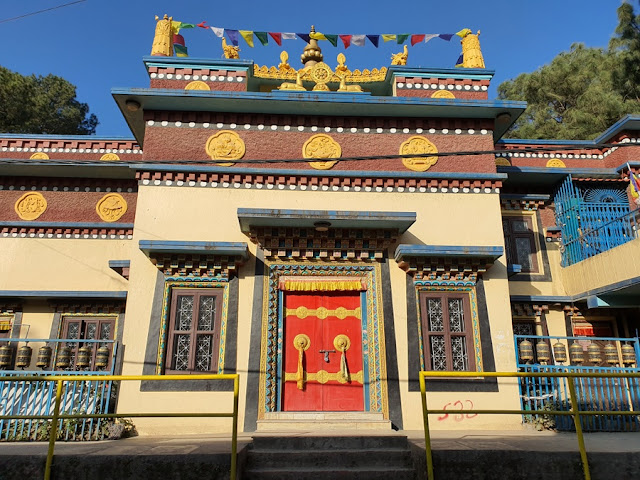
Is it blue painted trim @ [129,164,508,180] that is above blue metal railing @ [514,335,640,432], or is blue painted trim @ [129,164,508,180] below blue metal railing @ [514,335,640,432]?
above

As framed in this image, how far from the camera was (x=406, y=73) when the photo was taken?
12477 mm

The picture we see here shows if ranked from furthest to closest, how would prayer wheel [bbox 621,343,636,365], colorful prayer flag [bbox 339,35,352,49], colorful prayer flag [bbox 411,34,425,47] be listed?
1. colorful prayer flag [bbox 339,35,352,49]
2. colorful prayer flag [bbox 411,34,425,47]
3. prayer wheel [bbox 621,343,636,365]

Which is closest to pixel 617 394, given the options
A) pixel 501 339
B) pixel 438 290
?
pixel 501 339

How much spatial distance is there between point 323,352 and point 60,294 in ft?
22.7

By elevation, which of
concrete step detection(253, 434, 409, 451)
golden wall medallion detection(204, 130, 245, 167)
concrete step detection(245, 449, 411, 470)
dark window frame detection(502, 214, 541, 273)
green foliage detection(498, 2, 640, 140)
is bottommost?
concrete step detection(245, 449, 411, 470)

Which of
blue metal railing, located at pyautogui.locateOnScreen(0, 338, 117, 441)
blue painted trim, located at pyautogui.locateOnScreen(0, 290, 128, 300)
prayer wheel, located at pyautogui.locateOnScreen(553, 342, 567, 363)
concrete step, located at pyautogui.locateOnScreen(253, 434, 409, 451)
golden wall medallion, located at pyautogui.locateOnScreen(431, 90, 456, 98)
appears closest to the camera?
concrete step, located at pyautogui.locateOnScreen(253, 434, 409, 451)

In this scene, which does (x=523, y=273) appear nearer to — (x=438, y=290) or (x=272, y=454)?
(x=438, y=290)

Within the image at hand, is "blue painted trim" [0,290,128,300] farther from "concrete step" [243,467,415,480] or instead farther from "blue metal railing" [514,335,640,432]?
"blue metal railing" [514,335,640,432]

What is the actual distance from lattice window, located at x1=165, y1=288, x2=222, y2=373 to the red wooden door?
142 centimetres

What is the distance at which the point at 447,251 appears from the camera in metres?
10.0

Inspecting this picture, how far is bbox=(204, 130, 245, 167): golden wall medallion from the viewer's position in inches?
436

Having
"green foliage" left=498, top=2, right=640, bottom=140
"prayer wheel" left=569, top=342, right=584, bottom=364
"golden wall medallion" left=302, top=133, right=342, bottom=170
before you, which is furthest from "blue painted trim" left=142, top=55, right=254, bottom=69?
"green foliage" left=498, top=2, right=640, bottom=140

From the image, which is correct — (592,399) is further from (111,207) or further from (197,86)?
(111,207)

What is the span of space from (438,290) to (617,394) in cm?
401
